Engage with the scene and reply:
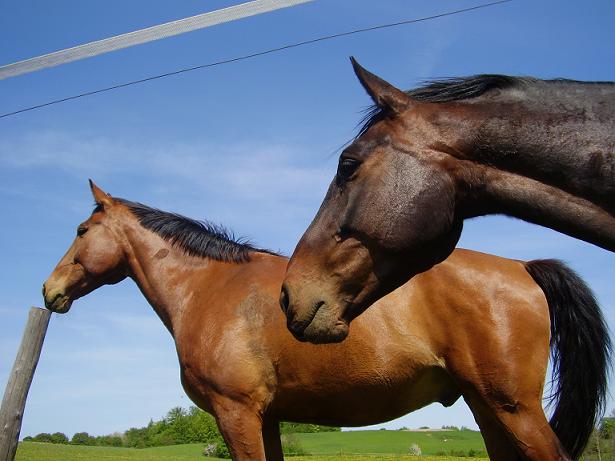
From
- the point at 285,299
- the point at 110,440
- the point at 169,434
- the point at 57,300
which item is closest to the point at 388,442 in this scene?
the point at 169,434

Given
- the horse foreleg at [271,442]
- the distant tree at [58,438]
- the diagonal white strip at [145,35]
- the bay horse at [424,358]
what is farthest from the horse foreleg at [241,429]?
the distant tree at [58,438]

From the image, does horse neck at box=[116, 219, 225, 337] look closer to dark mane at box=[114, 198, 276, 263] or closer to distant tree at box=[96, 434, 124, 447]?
dark mane at box=[114, 198, 276, 263]

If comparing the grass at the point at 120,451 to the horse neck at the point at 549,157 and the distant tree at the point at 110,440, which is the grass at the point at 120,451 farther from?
the horse neck at the point at 549,157

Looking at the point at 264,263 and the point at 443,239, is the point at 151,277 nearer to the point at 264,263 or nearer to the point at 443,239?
the point at 264,263

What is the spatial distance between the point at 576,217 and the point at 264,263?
4.19 m

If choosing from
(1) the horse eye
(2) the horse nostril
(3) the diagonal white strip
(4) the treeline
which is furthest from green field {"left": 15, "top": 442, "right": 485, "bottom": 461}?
(1) the horse eye

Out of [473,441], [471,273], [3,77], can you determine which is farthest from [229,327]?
[473,441]

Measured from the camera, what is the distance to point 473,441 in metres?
42.6

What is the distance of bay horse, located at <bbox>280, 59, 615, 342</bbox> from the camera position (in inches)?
98.5

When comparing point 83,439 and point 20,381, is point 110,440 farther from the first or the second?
point 20,381

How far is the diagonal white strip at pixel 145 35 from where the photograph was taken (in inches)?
138

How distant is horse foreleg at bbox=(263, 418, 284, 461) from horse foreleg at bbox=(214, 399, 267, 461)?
58 centimetres

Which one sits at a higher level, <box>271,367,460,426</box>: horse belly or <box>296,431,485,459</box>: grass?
<box>271,367,460,426</box>: horse belly

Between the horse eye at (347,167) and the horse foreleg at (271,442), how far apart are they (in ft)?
12.6
